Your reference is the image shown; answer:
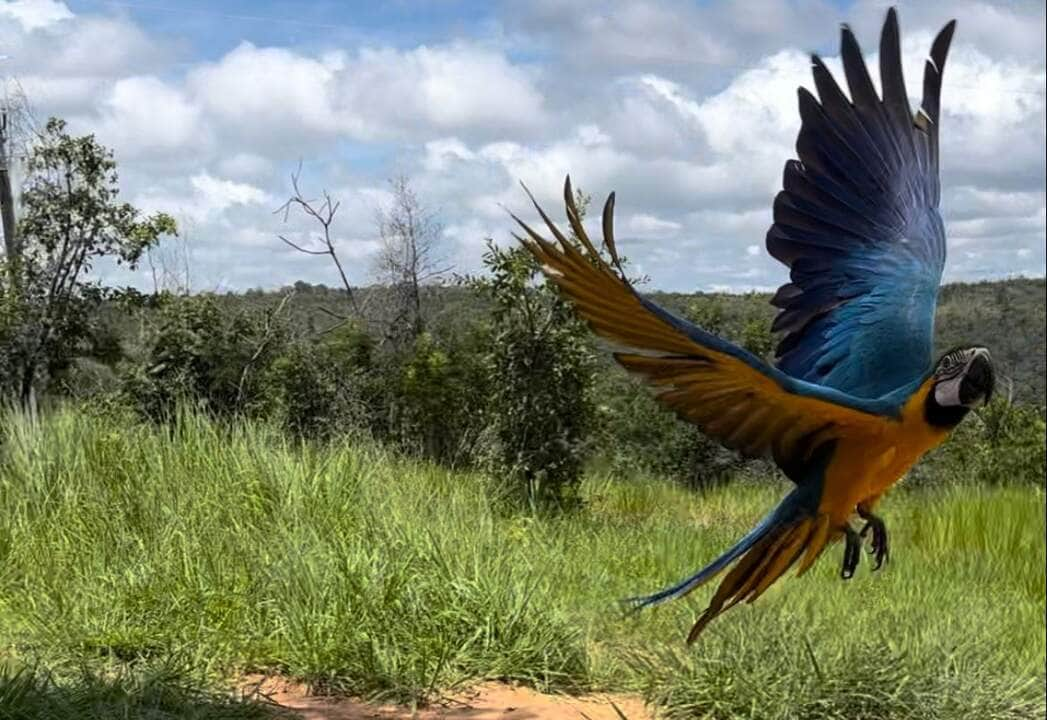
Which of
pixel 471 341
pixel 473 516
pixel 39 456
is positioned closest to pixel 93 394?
pixel 39 456

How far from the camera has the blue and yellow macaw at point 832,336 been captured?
5.34ft

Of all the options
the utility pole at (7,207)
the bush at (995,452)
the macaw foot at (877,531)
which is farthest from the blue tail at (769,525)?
the bush at (995,452)

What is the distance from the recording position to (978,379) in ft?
5.23

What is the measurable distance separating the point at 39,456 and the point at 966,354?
4.57 m

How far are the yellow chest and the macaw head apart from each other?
3cm

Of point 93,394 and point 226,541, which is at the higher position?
point 93,394

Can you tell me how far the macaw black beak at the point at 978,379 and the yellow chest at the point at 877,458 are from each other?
0.06 meters

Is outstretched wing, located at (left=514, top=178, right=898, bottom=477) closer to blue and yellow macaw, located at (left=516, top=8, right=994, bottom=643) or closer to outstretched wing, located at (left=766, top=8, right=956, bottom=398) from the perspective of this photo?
blue and yellow macaw, located at (left=516, top=8, right=994, bottom=643)

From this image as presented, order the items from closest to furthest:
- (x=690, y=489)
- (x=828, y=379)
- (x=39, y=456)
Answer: (x=828, y=379), (x=39, y=456), (x=690, y=489)

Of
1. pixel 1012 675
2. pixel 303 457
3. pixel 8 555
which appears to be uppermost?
pixel 303 457

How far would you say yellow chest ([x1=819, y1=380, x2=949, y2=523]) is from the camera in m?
1.69

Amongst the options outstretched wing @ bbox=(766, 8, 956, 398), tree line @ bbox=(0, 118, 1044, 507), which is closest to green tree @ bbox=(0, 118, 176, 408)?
tree line @ bbox=(0, 118, 1044, 507)

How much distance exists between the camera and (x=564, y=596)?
503 cm

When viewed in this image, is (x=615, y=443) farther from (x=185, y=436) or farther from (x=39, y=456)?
(x=39, y=456)
